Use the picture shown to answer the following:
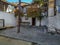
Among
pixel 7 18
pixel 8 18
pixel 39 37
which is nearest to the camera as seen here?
pixel 39 37

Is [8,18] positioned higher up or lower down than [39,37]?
higher up

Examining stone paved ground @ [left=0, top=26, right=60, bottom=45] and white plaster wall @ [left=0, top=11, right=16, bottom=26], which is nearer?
stone paved ground @ [left=0, top=26, right=60, bottom=45]

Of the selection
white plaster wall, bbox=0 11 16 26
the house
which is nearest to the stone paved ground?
the house

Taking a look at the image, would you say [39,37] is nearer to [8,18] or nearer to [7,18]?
[7,18]

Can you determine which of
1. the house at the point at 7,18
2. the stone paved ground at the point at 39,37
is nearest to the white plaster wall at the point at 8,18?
the house at the point at 7,18

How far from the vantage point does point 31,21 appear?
2873cm

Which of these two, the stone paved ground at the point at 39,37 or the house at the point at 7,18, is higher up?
the house at the point at 7,18

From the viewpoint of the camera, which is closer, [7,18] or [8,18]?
[7,18]

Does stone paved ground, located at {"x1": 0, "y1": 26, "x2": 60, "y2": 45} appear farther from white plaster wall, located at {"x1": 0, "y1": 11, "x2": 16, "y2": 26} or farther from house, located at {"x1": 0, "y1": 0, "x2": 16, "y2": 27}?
white plaster wall, located at {"x1": 0, "y1": 11, "x2": 16, "y2": 26}

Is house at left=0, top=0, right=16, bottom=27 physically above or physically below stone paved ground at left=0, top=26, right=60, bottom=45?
above

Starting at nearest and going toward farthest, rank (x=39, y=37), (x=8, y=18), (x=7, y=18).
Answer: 1. (x=39, y=37)
2. (x=7, y=18)
3. (x=8, y=18)

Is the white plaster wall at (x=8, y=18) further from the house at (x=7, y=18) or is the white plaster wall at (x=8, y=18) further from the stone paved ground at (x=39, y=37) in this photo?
the stone paved ground at (x=39, y=37)

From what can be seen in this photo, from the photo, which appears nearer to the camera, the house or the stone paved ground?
the stone paved ground

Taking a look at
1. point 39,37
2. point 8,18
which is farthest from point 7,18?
point 39,37
